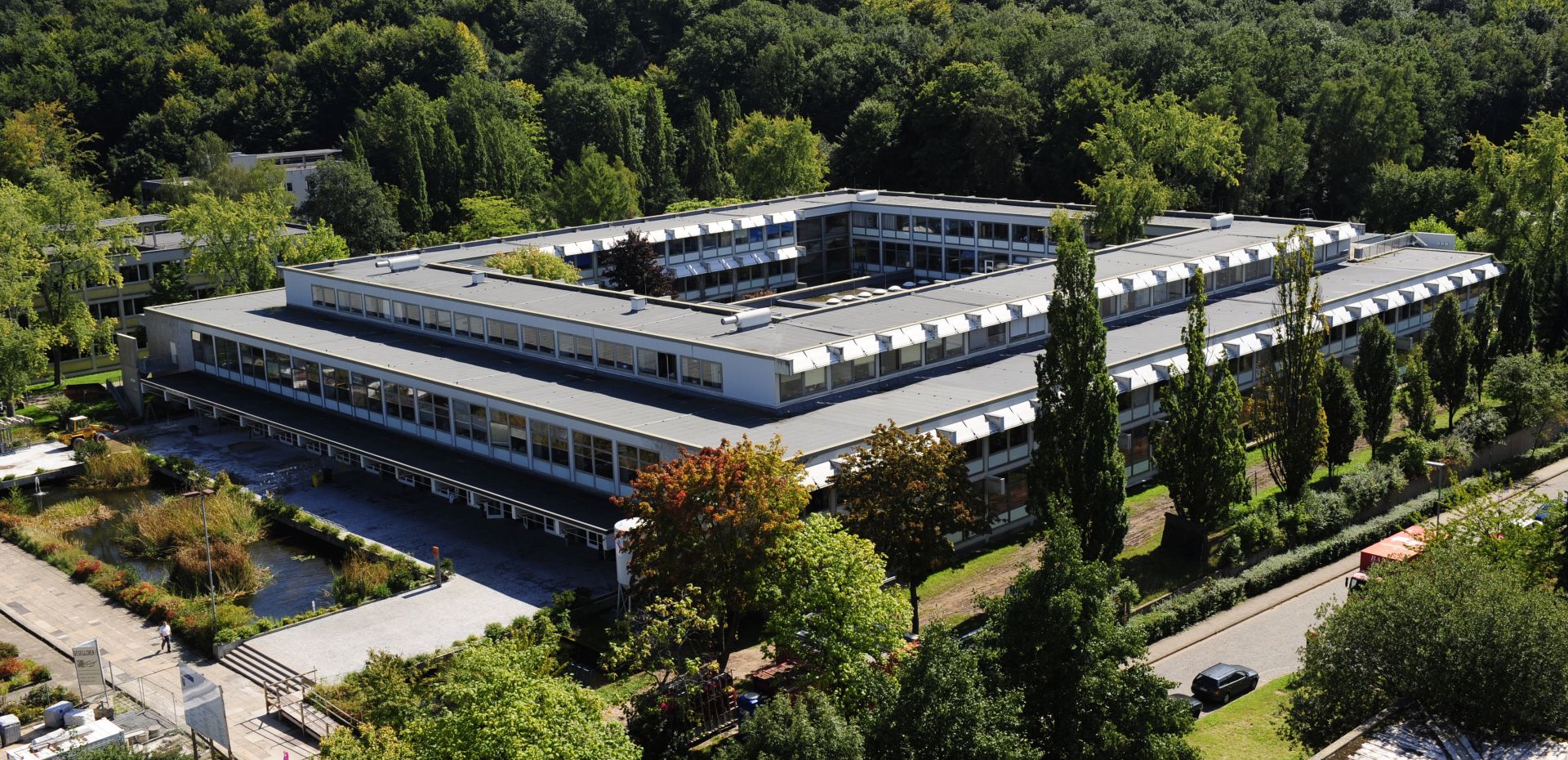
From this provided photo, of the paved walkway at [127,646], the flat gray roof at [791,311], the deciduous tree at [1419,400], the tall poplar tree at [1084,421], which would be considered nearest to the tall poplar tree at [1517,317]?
the deciduous tree at [1419,400]

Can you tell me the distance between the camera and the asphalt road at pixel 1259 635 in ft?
121

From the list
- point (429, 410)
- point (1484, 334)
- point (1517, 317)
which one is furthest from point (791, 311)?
point (1517, 317)

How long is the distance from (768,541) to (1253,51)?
8110 cm

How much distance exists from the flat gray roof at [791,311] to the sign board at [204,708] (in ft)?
68.4

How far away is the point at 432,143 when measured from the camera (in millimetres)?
100688

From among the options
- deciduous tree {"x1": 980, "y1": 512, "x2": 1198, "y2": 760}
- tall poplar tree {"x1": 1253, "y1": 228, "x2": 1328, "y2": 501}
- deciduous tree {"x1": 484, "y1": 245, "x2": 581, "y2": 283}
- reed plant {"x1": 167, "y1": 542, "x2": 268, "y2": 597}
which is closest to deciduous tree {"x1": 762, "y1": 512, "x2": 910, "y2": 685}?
deciduous tree {"x1": 980, "y1": 512, "x2": 1198, "y2": 760}

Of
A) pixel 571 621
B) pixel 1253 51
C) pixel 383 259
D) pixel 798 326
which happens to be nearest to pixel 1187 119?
pixel 1253 51

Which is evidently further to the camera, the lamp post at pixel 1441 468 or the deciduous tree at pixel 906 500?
the lamp post at pixel 1441 468

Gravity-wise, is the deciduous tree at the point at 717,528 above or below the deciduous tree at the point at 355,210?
below

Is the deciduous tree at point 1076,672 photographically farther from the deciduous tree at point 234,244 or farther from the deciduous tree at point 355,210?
the deciduous tree at point 355,210

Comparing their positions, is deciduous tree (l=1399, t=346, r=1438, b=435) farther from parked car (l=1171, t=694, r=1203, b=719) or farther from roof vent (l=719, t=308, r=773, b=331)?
roof vent (l=719, t=308, r=773, b=331)

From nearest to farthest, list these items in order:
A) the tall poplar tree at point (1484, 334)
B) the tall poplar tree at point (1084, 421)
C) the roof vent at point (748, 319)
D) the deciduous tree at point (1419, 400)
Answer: the tall poplar tree at point (1084, 421) → the roof vent at point (748, 319) → the deciduous tree at point (1419, 400) → the tall poplar tree at point (1484, 334)

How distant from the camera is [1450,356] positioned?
54.5 m

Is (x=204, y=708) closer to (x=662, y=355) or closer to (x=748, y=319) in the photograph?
(x=662, y=355)
